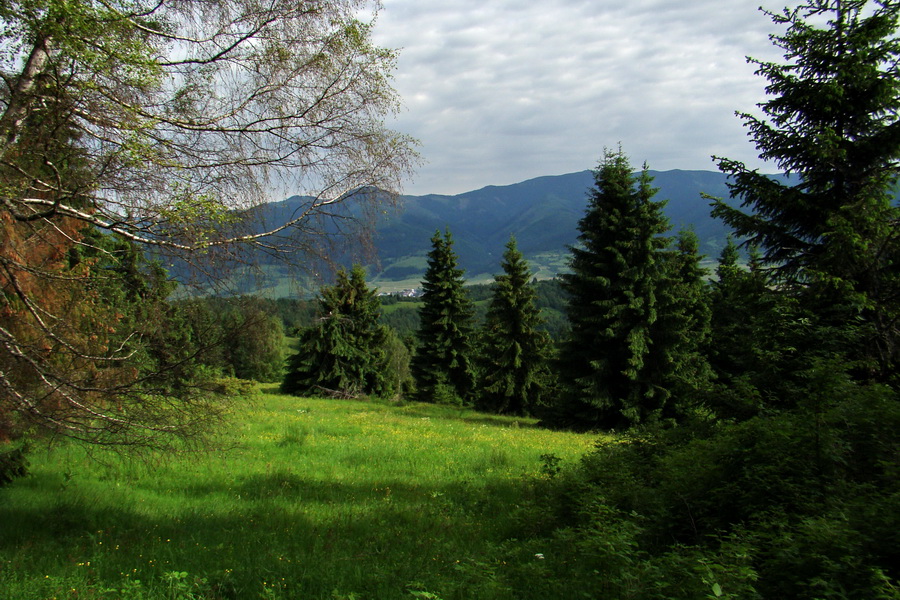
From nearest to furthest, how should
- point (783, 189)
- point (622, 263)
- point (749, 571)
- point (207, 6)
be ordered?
point (749, 571) → point (207, 6) → point (783, 189) → point (622, 263)

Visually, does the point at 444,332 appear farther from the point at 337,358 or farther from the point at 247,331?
the point at 247,331

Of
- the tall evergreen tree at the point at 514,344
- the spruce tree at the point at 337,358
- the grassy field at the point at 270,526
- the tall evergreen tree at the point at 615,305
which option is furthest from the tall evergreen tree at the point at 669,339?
the spruce tree at the point at 337,358

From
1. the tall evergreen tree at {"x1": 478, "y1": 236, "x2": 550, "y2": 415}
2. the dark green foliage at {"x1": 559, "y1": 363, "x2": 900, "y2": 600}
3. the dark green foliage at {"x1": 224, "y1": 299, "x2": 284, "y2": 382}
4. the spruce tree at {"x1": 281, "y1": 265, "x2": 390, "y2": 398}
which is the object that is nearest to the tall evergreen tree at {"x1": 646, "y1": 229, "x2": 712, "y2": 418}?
the tall evergreen tree at {"x1": 478, "y1": 236, "x2": 550, "y2": 415}

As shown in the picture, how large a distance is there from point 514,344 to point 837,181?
73.9 ft

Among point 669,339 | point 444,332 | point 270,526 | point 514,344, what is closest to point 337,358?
point 444,332

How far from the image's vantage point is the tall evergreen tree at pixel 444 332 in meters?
37.0

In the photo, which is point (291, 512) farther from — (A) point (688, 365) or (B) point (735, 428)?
(A) point (688, 365)

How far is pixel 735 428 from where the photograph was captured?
20.7ft

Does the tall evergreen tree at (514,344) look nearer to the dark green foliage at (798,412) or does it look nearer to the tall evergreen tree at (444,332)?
the tall evergreen tree at (444,332)

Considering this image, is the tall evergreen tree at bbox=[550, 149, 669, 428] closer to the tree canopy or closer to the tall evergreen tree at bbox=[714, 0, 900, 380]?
the tall evergreen tree at bbox=[714, 0, 900, 380]

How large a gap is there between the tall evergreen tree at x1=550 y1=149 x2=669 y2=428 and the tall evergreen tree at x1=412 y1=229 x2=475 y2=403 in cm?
1494

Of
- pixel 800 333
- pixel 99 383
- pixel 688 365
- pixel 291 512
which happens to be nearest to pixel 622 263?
pixel 688 365

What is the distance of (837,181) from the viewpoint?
9.72m

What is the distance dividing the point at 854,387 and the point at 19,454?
10.2m
